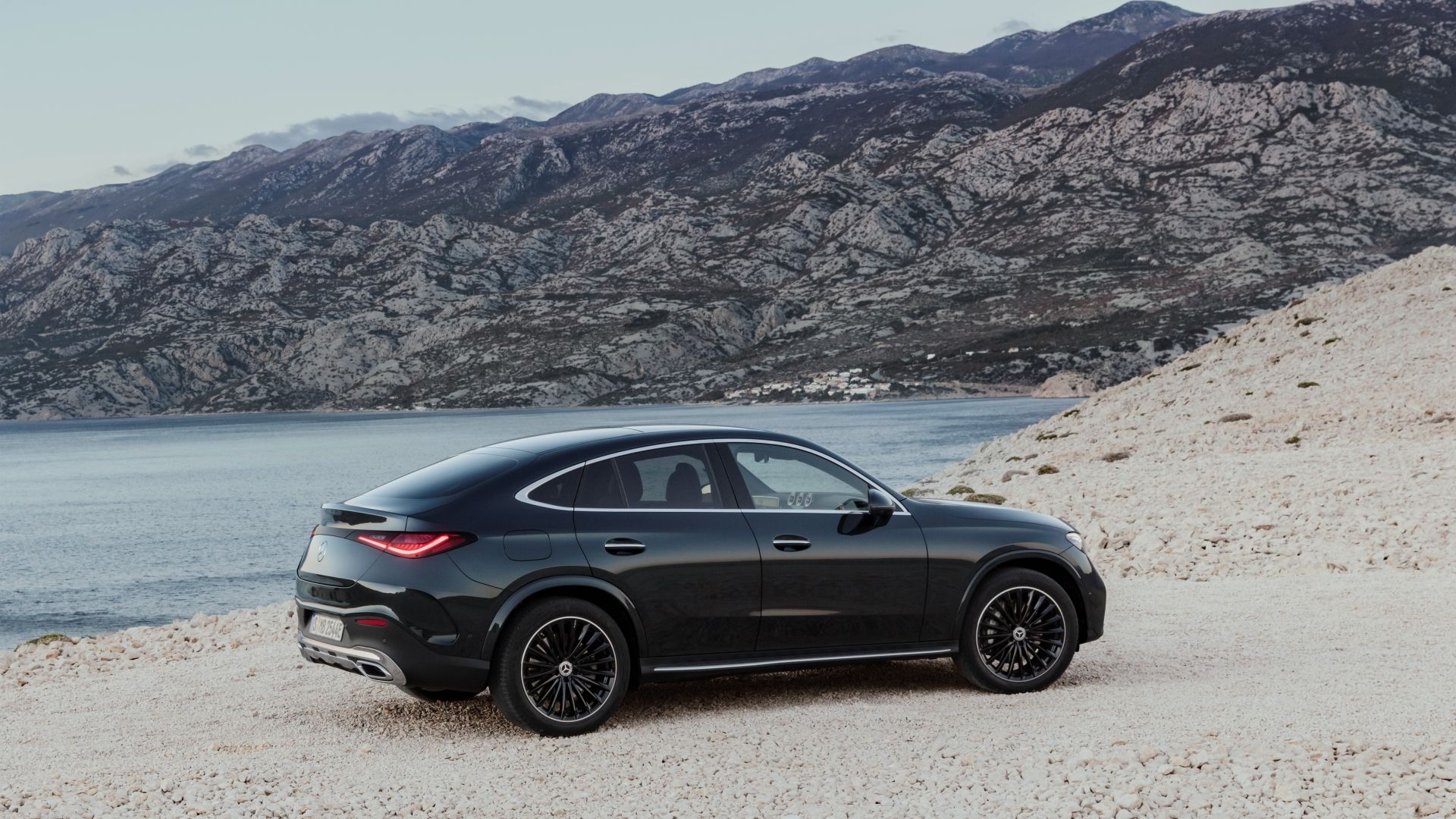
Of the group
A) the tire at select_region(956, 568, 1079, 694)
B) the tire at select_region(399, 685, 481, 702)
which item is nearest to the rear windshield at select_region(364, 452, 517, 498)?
the tire at select_region(399, 685, 481, 702)

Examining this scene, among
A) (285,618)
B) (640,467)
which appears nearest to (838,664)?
(640,467)

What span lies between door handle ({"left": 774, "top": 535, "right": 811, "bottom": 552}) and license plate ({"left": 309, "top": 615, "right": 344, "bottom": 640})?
2.58 metres

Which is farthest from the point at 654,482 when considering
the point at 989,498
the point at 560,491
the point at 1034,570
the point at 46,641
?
the point at 989,498

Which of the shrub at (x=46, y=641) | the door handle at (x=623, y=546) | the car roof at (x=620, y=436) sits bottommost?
the shrub at (x=46, y=641)

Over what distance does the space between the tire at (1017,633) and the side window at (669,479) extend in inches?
78.6

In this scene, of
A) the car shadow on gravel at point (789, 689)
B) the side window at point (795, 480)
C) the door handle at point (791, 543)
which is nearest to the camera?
the door handle at point (791, 543)

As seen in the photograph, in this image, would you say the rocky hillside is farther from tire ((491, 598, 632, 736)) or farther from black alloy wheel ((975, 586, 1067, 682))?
tire ((491, 598, 632, 736))

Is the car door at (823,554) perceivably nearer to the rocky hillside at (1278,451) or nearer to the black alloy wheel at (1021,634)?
the black alloy wheel at (1021,634)

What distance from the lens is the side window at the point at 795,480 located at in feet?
25.8

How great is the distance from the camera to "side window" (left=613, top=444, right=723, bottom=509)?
24.8ft

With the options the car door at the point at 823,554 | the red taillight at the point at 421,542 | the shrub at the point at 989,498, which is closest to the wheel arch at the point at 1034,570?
the car door at the point at 823,554

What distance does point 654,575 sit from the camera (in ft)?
24.3

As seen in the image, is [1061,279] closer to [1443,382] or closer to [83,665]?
[1443,382]

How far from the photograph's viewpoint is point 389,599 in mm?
6953
